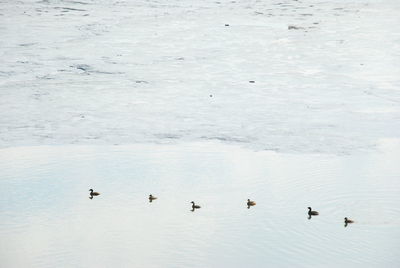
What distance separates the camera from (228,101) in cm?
1040

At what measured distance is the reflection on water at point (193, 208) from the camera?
593 cm

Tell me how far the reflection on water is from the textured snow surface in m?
0.51

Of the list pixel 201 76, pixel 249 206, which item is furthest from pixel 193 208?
pixel 201 76

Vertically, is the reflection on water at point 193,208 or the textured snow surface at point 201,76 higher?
the textured snow surface at point 201,76

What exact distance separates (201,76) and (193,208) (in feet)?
17.5

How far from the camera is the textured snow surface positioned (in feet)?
30.0

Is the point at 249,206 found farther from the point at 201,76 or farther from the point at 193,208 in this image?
the point at 201,76

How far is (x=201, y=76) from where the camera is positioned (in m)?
11.8

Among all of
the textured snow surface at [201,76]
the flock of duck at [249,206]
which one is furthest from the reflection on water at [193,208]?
the textured snow surface at [201,76]

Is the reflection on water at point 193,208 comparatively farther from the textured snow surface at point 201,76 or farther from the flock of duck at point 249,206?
the textured snow surface at point 201,76

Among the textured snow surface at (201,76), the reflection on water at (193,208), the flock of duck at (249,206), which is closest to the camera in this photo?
the reflection on water at (193,208)

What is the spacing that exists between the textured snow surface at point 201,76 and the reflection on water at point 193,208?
1.67 ft

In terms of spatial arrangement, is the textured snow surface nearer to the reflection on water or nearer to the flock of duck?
the reflection on water

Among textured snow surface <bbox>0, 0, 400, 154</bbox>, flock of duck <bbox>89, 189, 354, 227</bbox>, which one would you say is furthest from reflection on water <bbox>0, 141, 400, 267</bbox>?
textured snow surface <bbox>0, 0, 400, 154</bbox>
